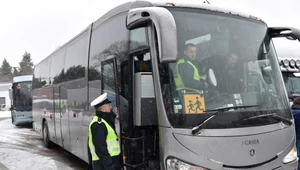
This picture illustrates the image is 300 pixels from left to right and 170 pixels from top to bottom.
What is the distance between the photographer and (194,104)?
376 cm

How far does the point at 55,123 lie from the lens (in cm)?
996

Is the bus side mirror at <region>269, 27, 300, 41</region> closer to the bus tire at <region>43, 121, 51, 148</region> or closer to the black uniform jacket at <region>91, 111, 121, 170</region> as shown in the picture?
the black uniform jacket at <region>91, 111, 121, 170</region>

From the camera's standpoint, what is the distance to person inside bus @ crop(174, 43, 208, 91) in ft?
12.7

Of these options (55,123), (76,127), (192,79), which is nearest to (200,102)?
(192,79)

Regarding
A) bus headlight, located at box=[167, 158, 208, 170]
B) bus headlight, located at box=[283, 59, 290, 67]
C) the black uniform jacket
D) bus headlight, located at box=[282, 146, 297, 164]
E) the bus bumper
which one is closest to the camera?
bus headlight, located at box=[167, 158, 208, 170]

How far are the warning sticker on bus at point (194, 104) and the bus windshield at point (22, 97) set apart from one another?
18558 millimetres

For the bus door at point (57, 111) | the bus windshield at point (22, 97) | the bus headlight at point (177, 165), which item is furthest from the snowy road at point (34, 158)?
the bus windshield at point (22, 97)

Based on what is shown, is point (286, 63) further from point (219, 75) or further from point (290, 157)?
point (219, 75)

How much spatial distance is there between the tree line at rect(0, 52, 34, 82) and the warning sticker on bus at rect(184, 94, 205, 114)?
92.5 metres

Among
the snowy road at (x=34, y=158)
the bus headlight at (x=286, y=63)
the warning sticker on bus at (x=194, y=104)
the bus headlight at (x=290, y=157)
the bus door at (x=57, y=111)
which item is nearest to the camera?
the warning sticker on bus at (x=194, y=104)

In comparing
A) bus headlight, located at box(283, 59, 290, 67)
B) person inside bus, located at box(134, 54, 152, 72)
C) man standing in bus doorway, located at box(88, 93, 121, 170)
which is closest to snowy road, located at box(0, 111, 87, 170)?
man standing in bus doorway, located at box(88, 93, 121, 170)

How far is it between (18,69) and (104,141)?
322 feet

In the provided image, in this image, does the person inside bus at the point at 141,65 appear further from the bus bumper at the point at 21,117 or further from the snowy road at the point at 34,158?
the bus bumper at the point at 21,117

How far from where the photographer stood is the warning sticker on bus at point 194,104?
3.72 meters
